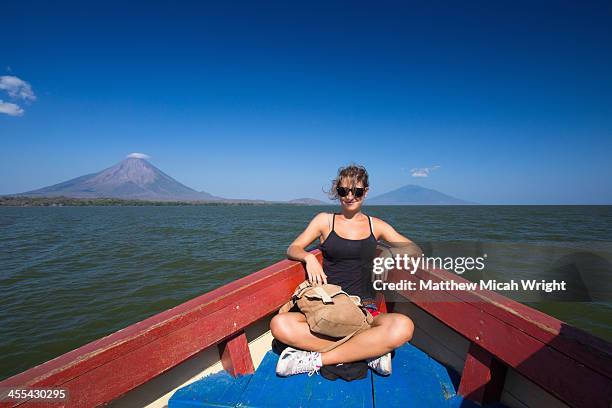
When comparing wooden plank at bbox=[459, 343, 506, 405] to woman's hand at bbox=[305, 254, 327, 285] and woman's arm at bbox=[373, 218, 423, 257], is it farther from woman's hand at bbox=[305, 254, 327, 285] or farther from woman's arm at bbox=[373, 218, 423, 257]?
woman's hand at bbox=[305, 254, 327, 285]

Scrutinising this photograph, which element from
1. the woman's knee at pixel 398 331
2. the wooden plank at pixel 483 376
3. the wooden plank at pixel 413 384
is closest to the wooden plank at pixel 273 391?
the wooden plank at pixel 413 384

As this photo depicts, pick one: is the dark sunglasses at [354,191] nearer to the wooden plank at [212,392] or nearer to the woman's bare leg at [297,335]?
the woman's bare leg at [297,335]

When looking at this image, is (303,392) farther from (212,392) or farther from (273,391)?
(212,392)

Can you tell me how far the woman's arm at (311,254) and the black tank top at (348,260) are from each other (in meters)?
0.16

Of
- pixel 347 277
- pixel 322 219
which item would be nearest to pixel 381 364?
pixel 347 277

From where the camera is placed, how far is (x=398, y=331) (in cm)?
217

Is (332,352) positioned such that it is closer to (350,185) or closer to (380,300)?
(380,300)

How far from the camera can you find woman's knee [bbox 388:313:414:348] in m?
2.16

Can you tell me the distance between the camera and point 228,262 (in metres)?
12.1

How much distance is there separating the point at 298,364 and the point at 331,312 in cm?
48

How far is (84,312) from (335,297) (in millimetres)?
7493

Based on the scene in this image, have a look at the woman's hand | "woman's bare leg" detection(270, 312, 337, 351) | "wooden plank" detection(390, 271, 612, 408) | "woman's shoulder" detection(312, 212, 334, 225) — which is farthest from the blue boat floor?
"woman's shoulder" detection(312, 212, 334, 225)

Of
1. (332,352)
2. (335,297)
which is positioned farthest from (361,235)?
(332,352)

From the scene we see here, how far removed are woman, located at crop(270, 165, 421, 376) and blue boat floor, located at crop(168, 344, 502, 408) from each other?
0.11 m
